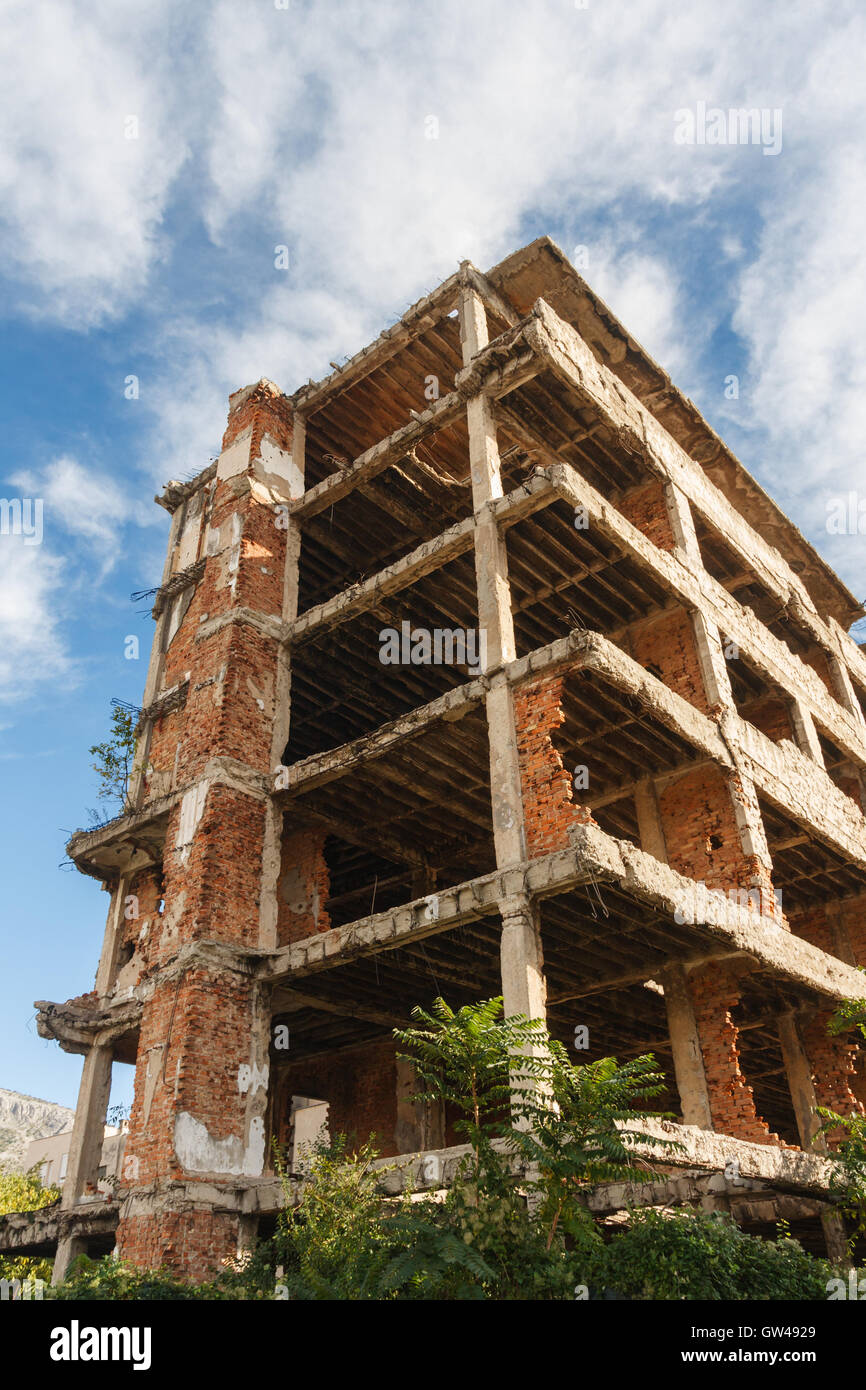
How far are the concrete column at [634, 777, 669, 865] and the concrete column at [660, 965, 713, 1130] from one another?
1495 millimetres

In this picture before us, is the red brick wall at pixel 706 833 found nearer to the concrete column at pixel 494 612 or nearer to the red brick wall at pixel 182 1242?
the concrete column at pixel 494 612

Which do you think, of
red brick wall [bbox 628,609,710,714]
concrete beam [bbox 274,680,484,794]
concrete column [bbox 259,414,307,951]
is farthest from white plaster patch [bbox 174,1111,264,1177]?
red brick wall [bbox 628,609,710,714]

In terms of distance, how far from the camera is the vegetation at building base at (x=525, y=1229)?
21.5ft

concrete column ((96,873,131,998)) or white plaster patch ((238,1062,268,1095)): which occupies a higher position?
concrete column ((96,873,131,998))

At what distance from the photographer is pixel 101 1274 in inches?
378

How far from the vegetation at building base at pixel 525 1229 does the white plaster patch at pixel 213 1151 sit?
2.46 meters

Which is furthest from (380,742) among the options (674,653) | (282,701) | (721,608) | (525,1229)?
(525,1229)

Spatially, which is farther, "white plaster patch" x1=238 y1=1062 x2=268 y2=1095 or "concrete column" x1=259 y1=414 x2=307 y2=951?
"concrete column" x1=259 y1=414 x2=307 y2=951

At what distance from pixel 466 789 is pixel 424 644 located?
2786 millimetres

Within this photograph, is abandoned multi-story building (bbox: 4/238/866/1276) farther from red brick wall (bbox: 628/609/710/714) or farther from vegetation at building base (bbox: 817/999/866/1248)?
vegetation at building base (bbox: 817/999/866/1248)

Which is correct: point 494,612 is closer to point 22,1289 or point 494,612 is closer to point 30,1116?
point 22,1289

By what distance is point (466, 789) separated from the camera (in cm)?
1442
